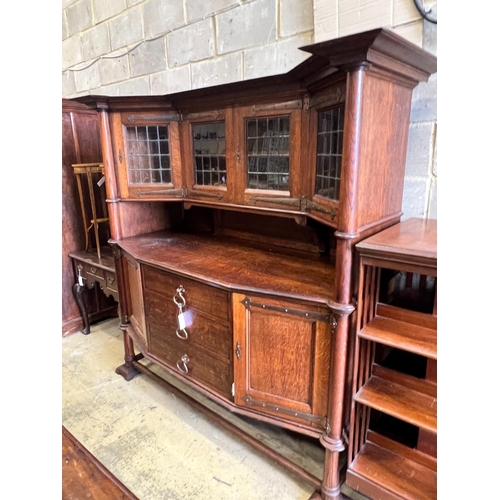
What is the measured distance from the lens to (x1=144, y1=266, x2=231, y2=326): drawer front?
5.32 ft

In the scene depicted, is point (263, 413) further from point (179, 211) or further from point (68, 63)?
point (68, 63)

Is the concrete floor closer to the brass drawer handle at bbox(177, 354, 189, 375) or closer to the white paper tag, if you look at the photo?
the brass drawer handle at bbox(177, 354, 189, 375)

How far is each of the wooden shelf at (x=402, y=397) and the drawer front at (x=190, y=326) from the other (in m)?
0.63

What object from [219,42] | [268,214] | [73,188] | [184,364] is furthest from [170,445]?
[219,42]

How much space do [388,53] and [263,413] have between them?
1488 millimetres

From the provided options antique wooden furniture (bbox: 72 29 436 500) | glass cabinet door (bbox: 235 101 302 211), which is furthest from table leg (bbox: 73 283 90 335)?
glass cabinet door (bbox: 235 101 302 211)

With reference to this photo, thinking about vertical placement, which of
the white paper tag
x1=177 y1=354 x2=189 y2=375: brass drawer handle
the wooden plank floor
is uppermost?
the white paper tag

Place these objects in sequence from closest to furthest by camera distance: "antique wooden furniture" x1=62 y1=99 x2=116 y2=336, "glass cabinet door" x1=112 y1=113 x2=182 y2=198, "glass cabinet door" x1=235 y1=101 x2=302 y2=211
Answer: "glass cabinet door" x1=235 y1=101 x2=302 y2=211, "glass cabinet door" x1=112 y1=113 x2=182 y2=198, "antique wooden furniture" x1=62 y1=99 x2=116 y2=336

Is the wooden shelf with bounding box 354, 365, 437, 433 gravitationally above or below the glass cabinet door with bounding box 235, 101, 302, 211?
below

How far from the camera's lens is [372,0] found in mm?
1515

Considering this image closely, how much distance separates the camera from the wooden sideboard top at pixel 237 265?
148 centimetres

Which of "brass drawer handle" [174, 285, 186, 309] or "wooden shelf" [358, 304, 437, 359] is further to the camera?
"brass drawer handle" [174, 285, 186, 309]

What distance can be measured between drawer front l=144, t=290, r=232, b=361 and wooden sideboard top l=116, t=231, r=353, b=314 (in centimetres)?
21

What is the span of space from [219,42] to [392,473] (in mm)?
2370
